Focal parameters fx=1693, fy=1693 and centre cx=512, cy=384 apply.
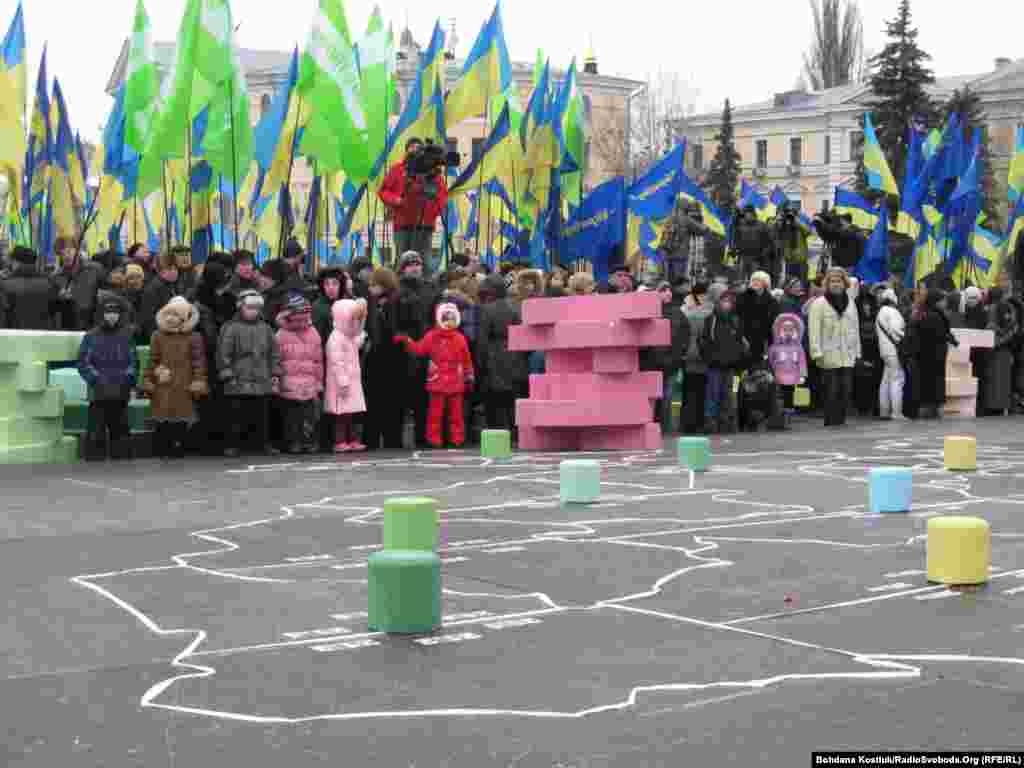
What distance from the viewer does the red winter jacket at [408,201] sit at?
22.3 metres

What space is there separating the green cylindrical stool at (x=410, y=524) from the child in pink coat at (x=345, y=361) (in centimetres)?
786

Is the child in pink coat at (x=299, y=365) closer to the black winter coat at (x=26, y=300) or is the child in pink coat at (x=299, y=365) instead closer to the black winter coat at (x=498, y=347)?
the black winter coat at (x=498, y=347)

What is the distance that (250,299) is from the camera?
1617cm

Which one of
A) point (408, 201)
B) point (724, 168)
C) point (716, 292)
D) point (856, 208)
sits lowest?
point (716, 292)

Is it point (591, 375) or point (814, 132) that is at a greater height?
point (814, 132)

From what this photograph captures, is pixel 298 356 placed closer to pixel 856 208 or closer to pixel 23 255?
pixel 23 255

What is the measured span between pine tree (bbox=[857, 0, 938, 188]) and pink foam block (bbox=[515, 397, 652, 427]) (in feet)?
167

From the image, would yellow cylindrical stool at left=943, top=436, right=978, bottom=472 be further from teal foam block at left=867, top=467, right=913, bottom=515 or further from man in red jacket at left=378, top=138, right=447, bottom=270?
man in red jacket at left=378, top=138, right=447, bottom=270

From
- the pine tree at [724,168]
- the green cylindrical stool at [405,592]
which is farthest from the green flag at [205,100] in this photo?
the pine tree at [724,168]

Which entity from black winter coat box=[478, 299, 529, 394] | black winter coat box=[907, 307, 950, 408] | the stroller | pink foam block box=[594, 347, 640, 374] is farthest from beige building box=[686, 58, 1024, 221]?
pink foam block box=[594, 347, 640, 374]

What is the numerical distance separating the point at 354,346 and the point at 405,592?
10.00 metres

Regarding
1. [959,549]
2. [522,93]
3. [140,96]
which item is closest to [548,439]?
[140,96]

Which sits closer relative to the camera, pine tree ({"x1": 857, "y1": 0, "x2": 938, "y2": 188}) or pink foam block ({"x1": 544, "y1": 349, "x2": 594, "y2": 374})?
pink foam block ({"x1": 544, "y1": 349, "x2": 594, "y2": 374})

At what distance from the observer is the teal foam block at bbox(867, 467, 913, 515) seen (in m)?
11.3
